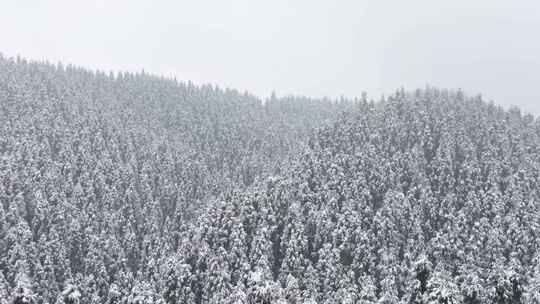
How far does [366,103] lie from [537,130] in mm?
47783

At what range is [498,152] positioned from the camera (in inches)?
5241

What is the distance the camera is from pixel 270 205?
103875mm

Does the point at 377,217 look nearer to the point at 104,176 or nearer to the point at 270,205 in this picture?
the point at 270,205

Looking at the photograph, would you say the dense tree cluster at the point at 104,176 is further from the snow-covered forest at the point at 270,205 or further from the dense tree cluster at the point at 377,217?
the dense tree cluster at the point at 377,217

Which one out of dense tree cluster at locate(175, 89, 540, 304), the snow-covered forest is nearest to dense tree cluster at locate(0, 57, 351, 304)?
the snow-covered forest

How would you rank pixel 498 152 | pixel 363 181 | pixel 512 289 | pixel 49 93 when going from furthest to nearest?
pixel 49 93 < pixel 498 152 < pixel 363 181 < pixel 512 289

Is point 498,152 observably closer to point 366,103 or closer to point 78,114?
point 366,103

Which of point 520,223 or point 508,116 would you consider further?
point 508,116

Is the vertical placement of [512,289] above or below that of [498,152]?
below

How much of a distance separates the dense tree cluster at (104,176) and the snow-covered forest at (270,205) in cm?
43

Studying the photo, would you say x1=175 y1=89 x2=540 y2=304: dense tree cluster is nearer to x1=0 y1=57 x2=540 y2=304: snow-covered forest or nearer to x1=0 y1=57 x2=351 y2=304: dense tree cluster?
x1=0 y1=57 x2=540 y2=304: snow-covered forest

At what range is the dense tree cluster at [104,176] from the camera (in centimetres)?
9731

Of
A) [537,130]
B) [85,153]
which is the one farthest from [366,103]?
[85,153]

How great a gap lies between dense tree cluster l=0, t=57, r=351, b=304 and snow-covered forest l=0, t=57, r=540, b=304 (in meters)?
0.43
